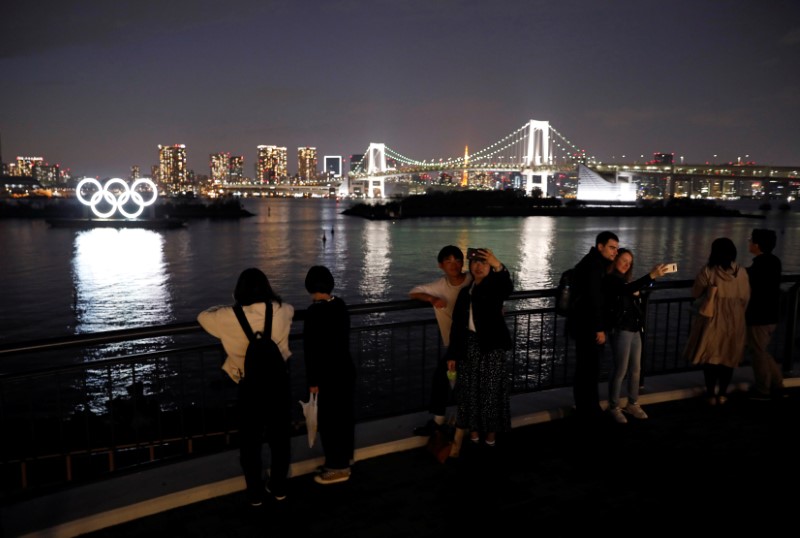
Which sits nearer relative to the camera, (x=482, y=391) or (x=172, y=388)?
(x=482, y=391)

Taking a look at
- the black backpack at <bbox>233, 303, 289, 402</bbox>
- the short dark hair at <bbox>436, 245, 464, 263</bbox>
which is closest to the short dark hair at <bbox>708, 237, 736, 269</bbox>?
the short dark hair at <bbox>436, 245, 464, 263</bbox>

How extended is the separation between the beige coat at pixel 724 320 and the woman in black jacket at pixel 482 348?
2.28 m

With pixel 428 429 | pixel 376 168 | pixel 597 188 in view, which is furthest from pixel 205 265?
pixel 376 168

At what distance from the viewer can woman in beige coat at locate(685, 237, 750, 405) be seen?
5477 millimetres

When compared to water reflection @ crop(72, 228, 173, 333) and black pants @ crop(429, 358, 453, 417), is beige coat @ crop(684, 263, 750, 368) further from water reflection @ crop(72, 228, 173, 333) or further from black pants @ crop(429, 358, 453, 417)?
water reflection @ crop(72, 228, 173, 333)

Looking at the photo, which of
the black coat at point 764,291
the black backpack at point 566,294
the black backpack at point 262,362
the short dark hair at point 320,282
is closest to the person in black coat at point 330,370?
the short dark hair at point 320,282

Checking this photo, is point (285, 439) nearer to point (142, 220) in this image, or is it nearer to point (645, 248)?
point (645, 248)

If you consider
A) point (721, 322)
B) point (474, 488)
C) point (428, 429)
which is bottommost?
point (474, 488)

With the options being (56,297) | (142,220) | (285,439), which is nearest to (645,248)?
(56,297)

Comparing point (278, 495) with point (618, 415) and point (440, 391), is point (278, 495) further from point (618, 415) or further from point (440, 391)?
point (618, 415)

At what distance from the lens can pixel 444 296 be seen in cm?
467

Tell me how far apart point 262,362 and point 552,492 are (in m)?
2.15

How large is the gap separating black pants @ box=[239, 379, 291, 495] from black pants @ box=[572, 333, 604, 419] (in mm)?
2520

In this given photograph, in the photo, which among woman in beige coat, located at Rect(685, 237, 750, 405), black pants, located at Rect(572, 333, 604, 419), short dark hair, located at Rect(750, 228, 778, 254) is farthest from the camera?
short dark hair, located at Rect(750, 228, 778, 254)
